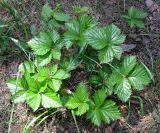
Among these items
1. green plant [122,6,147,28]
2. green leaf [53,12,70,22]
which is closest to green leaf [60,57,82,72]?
green leaf [53,12,70,22]

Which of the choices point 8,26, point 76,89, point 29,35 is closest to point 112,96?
point 76,89

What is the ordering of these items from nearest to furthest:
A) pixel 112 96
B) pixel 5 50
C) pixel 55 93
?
pixel 55 93, pixel 112 96, pixel 5 50

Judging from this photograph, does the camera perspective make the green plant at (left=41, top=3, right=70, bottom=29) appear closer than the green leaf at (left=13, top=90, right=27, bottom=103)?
No

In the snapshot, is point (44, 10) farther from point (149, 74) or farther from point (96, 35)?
point (149, 74)

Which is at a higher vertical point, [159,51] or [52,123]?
[159,51]

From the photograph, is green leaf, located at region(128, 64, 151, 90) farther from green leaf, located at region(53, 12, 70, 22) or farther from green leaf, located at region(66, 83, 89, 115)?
green leaf, located at region(53, 12, 70, 22)

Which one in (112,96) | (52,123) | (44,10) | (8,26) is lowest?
(52,123)

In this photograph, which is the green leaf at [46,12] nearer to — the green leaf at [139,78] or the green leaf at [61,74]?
the green leaf at [61,74]

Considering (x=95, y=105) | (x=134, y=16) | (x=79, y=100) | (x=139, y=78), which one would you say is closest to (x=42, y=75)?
(x=79, y=100)
